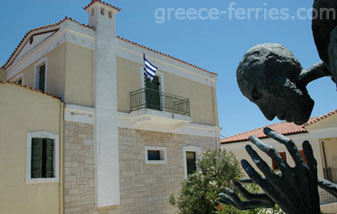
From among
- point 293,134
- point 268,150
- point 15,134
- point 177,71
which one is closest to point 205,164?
point 177,71

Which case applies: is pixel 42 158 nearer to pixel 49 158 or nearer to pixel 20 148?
pixel 49 158

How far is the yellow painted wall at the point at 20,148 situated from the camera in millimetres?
9414

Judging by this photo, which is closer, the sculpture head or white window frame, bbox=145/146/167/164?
the sculpture head

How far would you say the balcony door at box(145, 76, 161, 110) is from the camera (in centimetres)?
1386

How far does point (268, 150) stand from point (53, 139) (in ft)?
31.4

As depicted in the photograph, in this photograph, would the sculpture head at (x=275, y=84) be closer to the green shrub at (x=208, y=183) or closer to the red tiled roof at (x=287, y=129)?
the green shrub at (x=208, y=183)

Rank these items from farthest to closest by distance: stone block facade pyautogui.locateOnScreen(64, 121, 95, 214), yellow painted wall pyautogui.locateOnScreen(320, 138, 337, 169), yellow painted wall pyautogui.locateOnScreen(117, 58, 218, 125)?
yellow painted wall pyautogui.locateOnScreen(320, 138, 337, 169) < yellow painted wall pyautogui.locateOnScreen(117, 58, 218, 125) < stone block facade pyautogui.locateOnScreen(64, 121, 95, 214)

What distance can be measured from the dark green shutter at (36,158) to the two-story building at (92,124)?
3 centimetres

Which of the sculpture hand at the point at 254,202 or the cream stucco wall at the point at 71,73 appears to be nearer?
the sculpture hand at the point at 254,202

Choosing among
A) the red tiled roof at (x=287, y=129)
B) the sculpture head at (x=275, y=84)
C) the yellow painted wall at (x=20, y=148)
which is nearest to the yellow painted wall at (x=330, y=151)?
the red tiled roof at (x=287, y=129)

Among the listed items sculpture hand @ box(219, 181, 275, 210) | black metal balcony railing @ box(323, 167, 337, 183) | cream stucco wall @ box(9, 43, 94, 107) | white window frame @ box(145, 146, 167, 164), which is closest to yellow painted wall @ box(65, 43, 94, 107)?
cream stucco wall @ box(9, 43, 94, 107)

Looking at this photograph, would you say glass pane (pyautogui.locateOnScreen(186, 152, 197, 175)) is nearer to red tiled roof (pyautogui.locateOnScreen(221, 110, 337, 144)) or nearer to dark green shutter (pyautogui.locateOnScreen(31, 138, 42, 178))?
red tiled roof (pyautogui.locateOnScreen(221, 110, 337, 144))

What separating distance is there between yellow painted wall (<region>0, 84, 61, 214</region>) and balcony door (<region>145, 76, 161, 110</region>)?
A: 4365 millimetres

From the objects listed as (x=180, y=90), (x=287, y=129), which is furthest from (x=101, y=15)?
(x=287, y=129)
